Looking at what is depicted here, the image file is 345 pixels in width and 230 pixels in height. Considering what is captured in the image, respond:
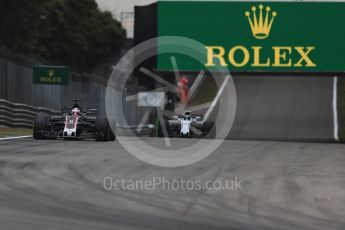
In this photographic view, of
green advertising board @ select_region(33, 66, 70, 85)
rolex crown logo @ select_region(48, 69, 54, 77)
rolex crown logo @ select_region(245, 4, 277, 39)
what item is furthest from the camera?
rolex crown logo @ select_region(48, 69, 54, 77)

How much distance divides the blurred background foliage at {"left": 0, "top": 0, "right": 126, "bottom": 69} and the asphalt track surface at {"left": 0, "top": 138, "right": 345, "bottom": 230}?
127 ft

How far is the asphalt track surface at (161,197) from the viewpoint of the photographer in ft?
22.1

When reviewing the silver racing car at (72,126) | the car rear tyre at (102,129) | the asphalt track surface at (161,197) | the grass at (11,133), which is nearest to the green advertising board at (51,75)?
the grass at (11,133)

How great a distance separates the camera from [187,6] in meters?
29.6

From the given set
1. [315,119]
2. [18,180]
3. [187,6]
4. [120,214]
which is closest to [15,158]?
[18,180]

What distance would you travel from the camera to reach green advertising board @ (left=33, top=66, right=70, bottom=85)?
29.4 metres

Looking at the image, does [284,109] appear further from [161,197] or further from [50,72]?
[161,197]

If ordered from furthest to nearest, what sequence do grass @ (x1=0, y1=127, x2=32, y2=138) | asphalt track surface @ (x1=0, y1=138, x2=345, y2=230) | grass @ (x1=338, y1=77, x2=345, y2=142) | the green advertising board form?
1. grass @ (x1=338, y1=77, x2=345, y2=142)
2. the green advertising board
3. grass @ (x1=0, y1=127, x2=32, y2=138)
4. asphalt track surface @ (x1=0, y1=138, x2=345, y2=230)

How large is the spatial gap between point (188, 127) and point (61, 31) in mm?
47427

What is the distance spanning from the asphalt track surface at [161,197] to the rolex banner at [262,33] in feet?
56.3

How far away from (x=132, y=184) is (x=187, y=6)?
21.2m

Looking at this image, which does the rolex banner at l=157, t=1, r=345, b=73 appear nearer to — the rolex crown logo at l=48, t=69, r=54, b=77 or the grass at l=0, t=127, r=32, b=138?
the rolex crown logo at l=48, t=69, r=54, b=77

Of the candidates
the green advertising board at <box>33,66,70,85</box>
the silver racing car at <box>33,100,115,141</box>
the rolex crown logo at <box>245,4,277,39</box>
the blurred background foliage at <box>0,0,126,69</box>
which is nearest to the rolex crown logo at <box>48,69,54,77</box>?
the green advertising board at <box>33,66,70,85</box>

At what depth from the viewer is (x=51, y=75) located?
2977 centimetres
